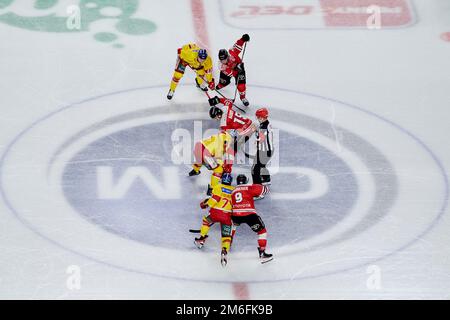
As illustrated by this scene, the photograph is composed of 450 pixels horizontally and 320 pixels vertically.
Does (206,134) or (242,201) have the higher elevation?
(206,134)

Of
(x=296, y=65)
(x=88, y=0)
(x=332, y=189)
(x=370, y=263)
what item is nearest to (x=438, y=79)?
(x=296, y=65)

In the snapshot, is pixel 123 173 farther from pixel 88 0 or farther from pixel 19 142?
pixel 88 0

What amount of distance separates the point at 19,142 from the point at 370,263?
4.06 meters

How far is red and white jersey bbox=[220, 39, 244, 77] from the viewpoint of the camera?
41.4 feet

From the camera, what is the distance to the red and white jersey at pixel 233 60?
41.4ft

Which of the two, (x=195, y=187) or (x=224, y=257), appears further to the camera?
(x=195, y=187)

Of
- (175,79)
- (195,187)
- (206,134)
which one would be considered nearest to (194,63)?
(175,79)

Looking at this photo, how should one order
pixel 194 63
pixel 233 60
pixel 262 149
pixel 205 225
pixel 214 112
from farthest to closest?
pixel 233 60, pixel 194 63, pixel 214 112, pixel 262 149, pixel 205 225

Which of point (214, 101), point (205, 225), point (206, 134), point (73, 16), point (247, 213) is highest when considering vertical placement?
point (73, 16)

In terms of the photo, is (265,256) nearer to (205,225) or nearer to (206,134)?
(205,225)

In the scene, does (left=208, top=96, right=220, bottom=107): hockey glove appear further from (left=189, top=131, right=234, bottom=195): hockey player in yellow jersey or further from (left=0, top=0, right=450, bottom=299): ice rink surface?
(left=189, top=131, right=234, bottom=195): hockey player in yellow jersey

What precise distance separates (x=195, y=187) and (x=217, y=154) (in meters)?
0.75

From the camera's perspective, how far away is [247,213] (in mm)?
10234

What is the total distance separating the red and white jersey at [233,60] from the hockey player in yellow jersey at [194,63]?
6.7 inches
